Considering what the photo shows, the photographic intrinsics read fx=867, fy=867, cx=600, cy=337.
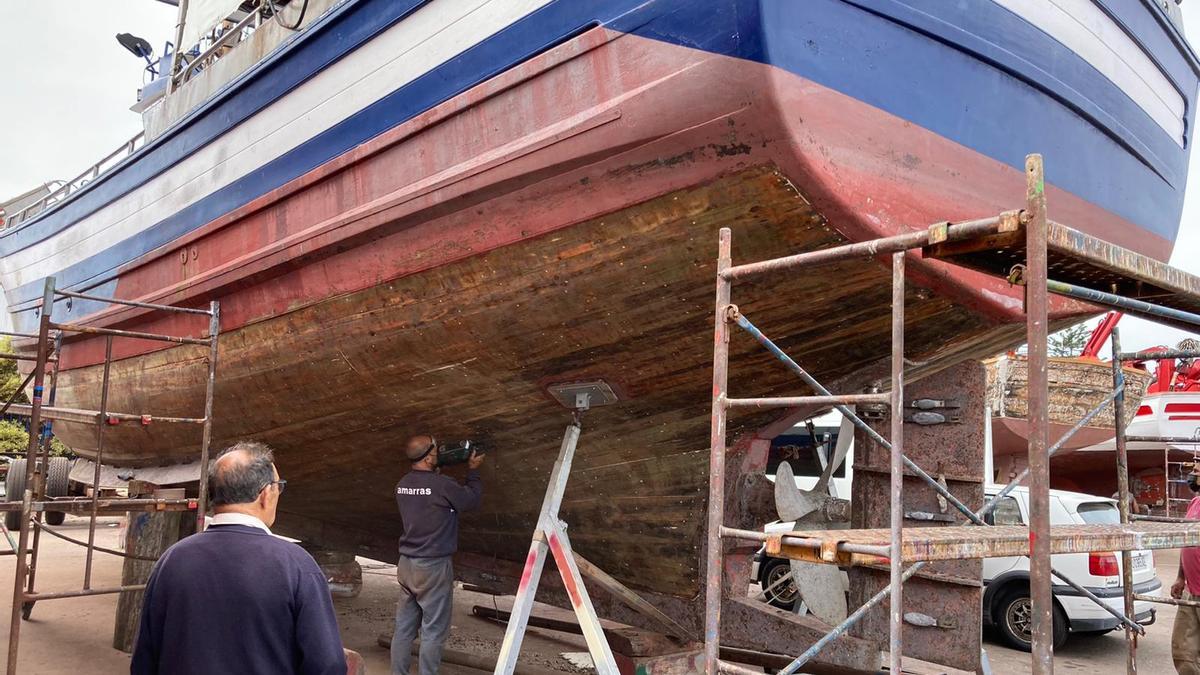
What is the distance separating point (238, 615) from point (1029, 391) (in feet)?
5.87

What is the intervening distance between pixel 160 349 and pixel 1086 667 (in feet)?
21.9

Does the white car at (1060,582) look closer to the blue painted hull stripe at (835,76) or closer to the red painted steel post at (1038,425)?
the blue painted hull stripe at (835,76)

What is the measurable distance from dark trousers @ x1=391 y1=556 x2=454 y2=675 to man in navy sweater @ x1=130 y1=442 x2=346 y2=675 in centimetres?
248

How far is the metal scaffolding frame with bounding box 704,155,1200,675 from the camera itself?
1.95 metres

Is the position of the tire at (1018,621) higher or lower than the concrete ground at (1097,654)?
higher

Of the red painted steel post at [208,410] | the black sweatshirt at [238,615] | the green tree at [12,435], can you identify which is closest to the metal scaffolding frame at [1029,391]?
the black sweatshirt at [238,615]

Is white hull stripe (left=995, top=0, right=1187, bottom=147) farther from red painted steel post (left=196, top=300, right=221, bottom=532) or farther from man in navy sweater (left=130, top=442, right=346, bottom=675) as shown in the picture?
red painted steel post (left=196, top=300, right=221, bottom=532)

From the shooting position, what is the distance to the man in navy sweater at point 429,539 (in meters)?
4.28

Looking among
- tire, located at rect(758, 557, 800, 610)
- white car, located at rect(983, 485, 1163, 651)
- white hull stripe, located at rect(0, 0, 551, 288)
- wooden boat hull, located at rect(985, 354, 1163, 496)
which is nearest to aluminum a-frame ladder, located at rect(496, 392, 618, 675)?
white hull stripe, located at rect(0, 0, 551, 288)

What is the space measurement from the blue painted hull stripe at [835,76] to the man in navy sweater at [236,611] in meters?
1.86

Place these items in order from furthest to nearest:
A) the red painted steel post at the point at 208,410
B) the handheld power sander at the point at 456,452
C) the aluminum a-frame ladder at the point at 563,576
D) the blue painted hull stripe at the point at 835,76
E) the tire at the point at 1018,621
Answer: the tire at the point at 1018,621 → the red painted steel post at the point at 208,410 → the handheld power sander at the point at 456,452 → the aluminum a-frame ladder at the point at 563,576 → the blue painted hull stripe at the point at 835,76

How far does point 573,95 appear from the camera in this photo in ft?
9.70

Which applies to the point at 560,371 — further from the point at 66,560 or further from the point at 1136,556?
the point at 66,560

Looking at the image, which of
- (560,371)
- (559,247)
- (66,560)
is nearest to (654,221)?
(559,247)
